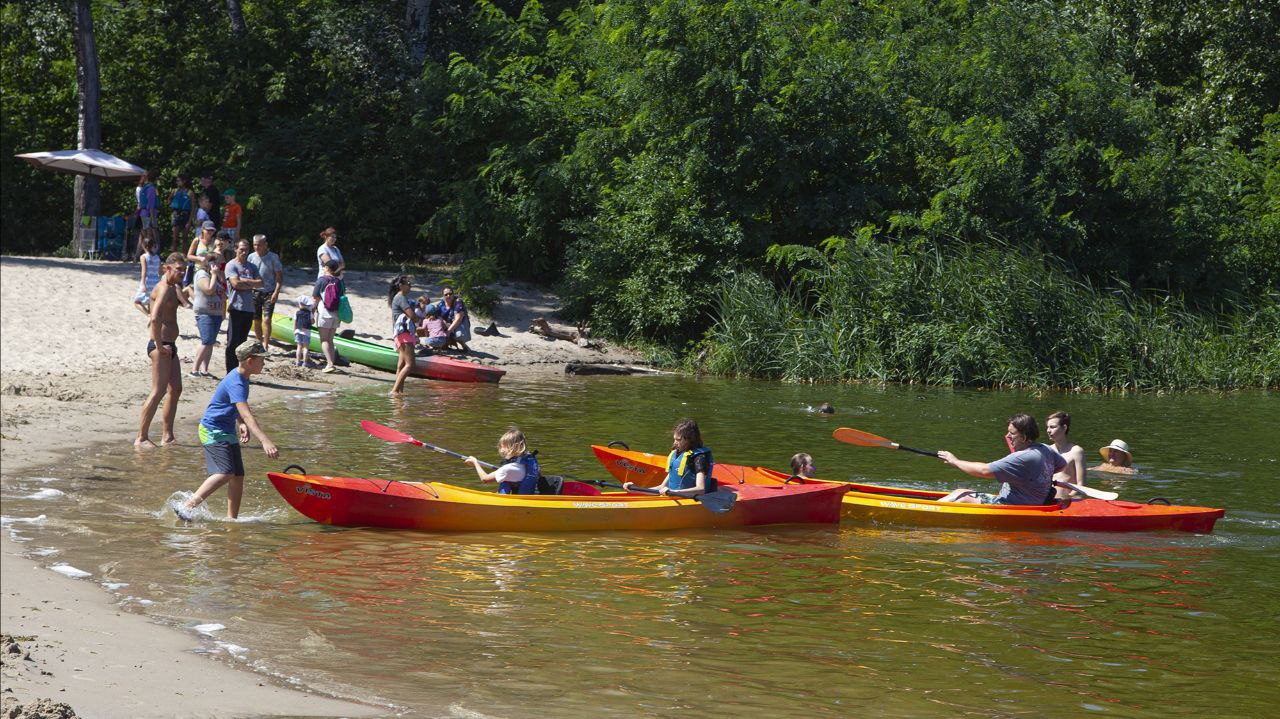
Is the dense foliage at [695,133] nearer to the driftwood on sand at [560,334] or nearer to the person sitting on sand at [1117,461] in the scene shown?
the driftwood on sand at [560,334]

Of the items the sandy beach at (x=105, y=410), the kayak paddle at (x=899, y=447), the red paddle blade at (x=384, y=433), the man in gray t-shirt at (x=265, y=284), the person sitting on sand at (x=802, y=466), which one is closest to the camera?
the sandy beach at (x=105, y=410)

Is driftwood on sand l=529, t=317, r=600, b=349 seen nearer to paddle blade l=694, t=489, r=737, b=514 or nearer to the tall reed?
the tall reed

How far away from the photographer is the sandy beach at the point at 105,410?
563 cm

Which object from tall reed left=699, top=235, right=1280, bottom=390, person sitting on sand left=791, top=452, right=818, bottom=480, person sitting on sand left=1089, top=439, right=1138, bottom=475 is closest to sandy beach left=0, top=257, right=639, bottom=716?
tall reed left=699, top=235, right=1280, bottom=390

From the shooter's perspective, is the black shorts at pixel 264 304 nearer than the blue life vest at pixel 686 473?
No

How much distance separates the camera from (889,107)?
24391mm

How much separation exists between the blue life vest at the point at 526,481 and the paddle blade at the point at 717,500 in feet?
4.28

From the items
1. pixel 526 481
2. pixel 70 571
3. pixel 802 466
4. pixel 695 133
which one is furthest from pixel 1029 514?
pixel 695 133

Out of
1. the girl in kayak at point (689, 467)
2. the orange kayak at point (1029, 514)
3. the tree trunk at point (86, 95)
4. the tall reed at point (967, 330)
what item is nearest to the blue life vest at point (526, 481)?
the girl in kayak at point (689, 467)

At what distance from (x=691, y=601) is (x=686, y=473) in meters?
2.32

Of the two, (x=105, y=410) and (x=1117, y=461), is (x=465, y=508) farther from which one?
(x=1117, y=461)

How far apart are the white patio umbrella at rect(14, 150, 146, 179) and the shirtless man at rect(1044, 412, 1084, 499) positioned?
57.0ft

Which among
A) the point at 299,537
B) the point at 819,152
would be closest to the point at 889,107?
the point at 819,152

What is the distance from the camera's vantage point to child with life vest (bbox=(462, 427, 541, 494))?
988 cm
